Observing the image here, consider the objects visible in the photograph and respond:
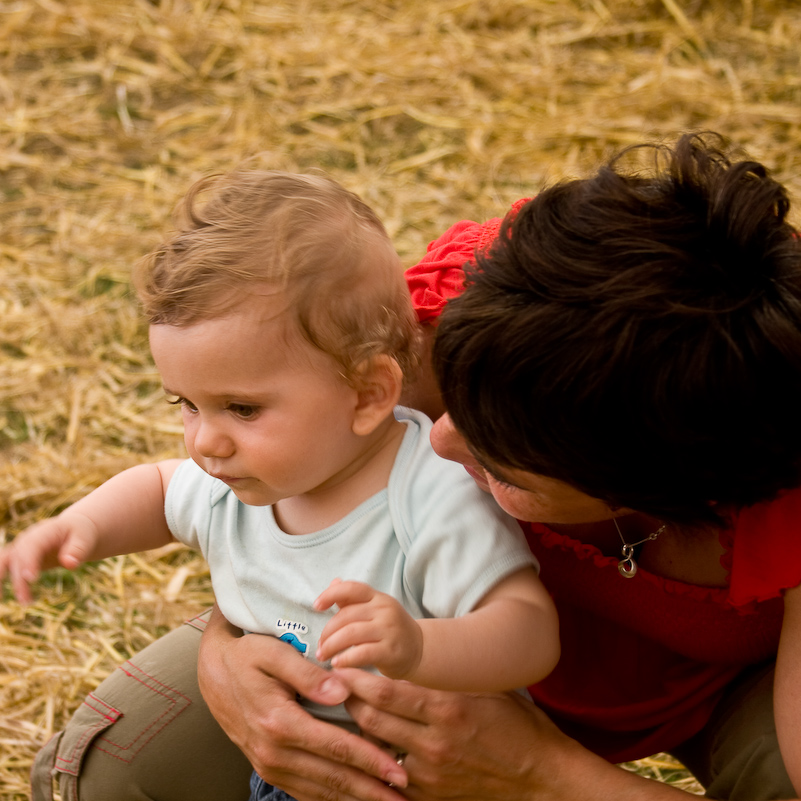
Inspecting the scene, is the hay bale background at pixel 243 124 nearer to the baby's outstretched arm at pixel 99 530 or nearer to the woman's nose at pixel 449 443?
the baby's outstretched arm at pixel 99 530

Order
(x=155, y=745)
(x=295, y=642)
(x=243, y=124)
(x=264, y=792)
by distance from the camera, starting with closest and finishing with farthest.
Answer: (x=295, y=642), (x=264, y=792), (x=155, y=745), (x=243, y=124)

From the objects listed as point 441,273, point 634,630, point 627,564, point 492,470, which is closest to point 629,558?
point 627,564

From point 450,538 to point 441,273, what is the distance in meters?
0.52

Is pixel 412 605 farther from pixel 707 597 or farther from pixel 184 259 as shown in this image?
pixel 184 259

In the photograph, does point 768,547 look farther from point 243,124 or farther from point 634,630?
point 243,124

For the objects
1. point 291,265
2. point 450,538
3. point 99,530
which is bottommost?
point 99,530

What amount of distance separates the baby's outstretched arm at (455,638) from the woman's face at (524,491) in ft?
0.42

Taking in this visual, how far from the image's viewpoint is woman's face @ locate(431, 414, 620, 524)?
1.35m

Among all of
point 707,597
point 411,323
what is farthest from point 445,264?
point 707,597

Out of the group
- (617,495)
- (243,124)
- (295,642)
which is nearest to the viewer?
(617,495)

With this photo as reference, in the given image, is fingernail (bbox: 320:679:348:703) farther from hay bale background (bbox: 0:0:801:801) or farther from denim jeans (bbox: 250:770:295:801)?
hay bale background (bbox: 0:0:801:801)

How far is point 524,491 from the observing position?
1385 mm

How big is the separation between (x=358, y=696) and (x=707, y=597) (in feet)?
1.92

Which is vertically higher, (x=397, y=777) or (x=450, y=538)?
(x=450, y=538)
